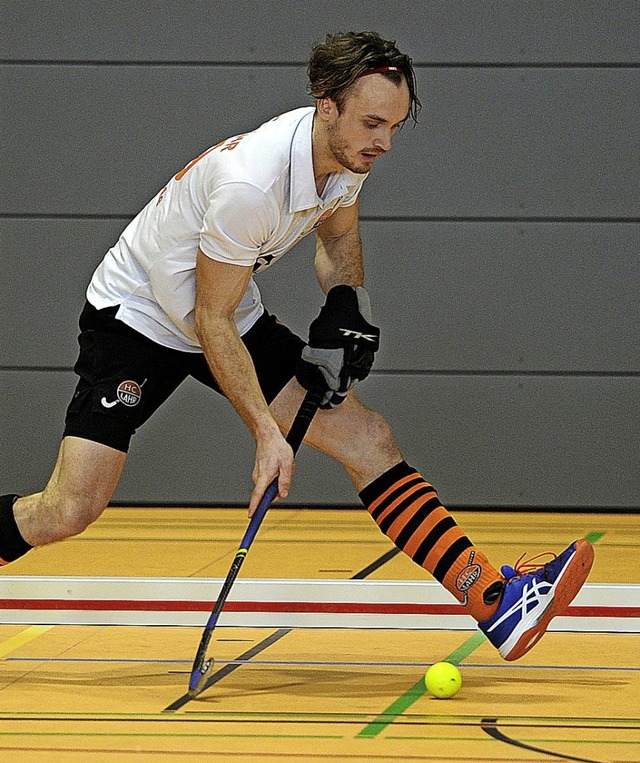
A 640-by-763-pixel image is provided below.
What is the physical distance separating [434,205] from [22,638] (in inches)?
99.9

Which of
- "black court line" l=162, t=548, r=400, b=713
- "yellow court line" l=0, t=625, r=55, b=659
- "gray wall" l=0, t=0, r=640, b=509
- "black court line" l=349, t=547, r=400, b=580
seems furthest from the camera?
"gray wall" l=0, t=0, r=640, b=509

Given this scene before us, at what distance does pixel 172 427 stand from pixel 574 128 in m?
1.86

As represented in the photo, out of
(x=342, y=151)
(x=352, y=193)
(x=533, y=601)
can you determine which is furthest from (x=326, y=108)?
(x=533, y=601)

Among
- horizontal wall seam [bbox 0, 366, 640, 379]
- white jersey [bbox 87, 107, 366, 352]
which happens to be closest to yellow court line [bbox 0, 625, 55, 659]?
white jersey [bbox 87, 107, 366, 352]

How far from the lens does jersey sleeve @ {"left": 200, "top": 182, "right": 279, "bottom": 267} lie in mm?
2307

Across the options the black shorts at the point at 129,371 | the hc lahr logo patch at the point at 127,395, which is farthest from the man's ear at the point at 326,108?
the hc lahr logo patch at the point at 127,395

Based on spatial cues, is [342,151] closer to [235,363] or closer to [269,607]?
[235,363]

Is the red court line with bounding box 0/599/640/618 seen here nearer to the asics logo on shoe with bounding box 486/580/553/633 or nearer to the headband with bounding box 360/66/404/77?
the asics logo on shoe with bounding box 486/580/553/633

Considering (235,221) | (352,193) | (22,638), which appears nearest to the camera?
(235,221)

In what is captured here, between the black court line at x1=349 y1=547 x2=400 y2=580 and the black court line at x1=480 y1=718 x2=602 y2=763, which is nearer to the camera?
the black court line at x1=480 y1=718 x2=602 y2=763

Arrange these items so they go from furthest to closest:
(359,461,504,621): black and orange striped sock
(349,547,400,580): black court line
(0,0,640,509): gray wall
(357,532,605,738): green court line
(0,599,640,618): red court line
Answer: (0,0,640,509): gray wall
(349,547,400,580): black court line
(0,599,640,618): red court line
(359,461,504,621): black and orange striped sock
(357,532,605,738): green court line

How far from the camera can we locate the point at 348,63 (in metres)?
2.32

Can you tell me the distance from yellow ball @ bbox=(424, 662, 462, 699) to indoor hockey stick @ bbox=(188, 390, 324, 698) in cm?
40

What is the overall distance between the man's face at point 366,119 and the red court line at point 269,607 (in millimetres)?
1151
